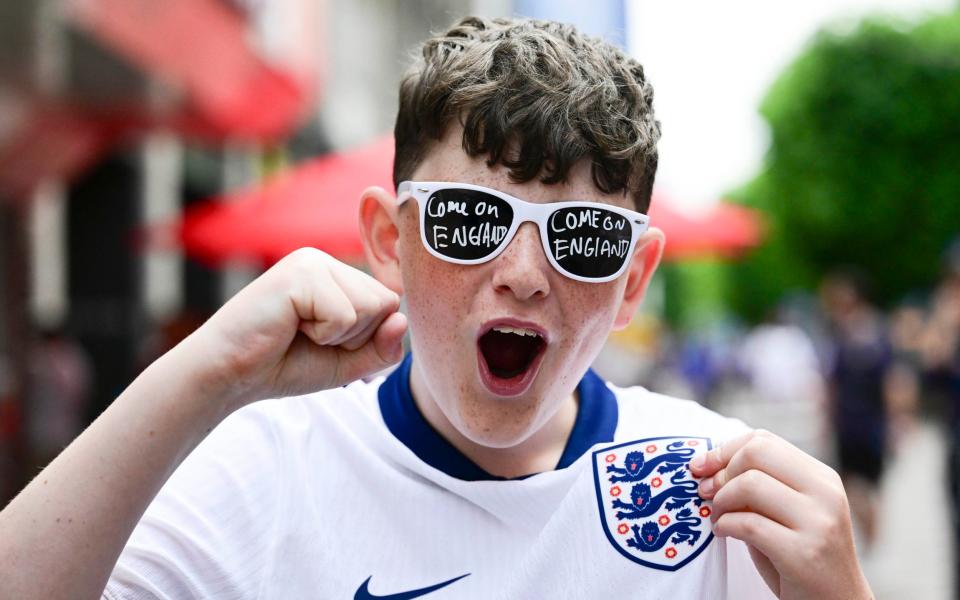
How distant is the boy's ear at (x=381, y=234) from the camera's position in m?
1.85

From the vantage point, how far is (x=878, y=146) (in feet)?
88.8

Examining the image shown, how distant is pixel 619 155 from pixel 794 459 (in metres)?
0.56

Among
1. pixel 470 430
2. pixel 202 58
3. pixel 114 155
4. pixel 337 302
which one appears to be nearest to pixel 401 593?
pixel 470 430

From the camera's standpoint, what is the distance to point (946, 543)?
9281 millimetres

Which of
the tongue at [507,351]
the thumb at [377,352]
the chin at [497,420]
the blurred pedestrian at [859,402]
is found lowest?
the blurred pedestrian at [859,402]

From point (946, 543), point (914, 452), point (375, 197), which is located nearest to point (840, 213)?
point (914, 452)

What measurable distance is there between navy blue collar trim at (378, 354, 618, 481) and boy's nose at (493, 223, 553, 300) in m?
0.34

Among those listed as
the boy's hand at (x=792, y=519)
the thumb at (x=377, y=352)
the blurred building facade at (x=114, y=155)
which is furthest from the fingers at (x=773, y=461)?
the blurred building facade at (x=114, y=155)

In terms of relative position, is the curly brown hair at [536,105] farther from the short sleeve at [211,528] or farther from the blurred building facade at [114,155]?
the blurred building facade at [114,155]

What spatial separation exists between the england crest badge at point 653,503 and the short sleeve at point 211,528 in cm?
54

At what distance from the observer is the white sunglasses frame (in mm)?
1591

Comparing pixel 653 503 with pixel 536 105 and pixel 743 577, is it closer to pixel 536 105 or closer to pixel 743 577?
pixel 743 577

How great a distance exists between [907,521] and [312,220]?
7.56 metres

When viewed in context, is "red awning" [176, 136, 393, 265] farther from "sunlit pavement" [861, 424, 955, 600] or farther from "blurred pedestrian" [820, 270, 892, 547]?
"sunlit pavement" [861, 424, 955, 600]
